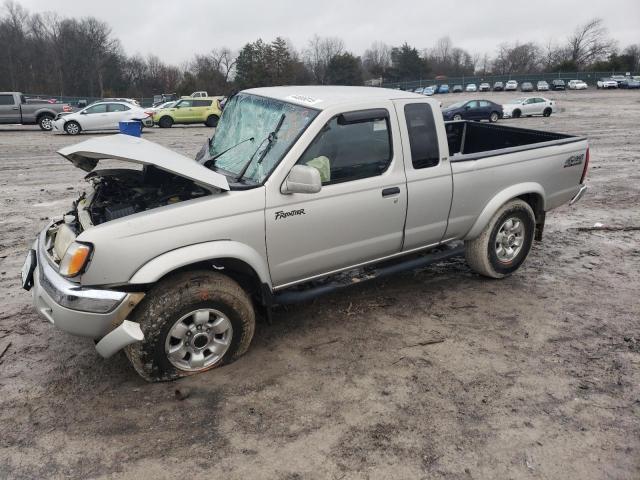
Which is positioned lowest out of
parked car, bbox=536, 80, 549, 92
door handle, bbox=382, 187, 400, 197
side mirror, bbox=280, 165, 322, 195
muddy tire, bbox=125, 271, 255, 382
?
muddy tire, bbox=125, 271, 255, 382

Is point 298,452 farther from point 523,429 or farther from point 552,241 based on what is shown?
point 552,241

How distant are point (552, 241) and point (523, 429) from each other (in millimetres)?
4238

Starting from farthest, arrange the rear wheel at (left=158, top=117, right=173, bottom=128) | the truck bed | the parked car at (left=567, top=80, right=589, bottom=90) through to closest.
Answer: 1. the parked car at (left=567, top=80, right=589, bottom=90)
2. the rear wheel at (left=158, top=117, right=173, bottom=128)
3. the truck bed

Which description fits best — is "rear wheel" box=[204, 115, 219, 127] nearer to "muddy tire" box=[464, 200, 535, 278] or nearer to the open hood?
"muddy tire" box=[464, 200, 535, 278]

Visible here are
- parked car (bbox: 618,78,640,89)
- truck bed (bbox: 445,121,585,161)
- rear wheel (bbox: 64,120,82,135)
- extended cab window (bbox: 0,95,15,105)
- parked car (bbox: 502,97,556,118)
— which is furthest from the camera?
parked car (bbox: 618,78,640,89)

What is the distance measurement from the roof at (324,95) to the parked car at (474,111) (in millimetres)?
22789

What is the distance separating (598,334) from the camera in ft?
14.5

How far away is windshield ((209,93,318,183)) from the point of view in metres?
3.89

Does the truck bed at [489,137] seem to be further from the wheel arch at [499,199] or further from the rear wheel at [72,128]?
the rear wheel at [72,128]

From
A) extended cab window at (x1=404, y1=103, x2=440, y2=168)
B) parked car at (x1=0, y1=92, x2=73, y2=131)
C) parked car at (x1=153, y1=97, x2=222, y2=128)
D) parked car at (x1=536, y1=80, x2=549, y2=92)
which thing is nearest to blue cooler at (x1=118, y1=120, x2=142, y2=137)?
extended cab window at (x1=404, y1=103, x2=440, y2=168)

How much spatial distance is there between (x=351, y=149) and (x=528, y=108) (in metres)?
28.6

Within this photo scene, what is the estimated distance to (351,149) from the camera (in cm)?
412

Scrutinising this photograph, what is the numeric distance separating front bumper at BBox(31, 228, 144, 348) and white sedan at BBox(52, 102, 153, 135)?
19.9 metres

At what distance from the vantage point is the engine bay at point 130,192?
3.88 m
